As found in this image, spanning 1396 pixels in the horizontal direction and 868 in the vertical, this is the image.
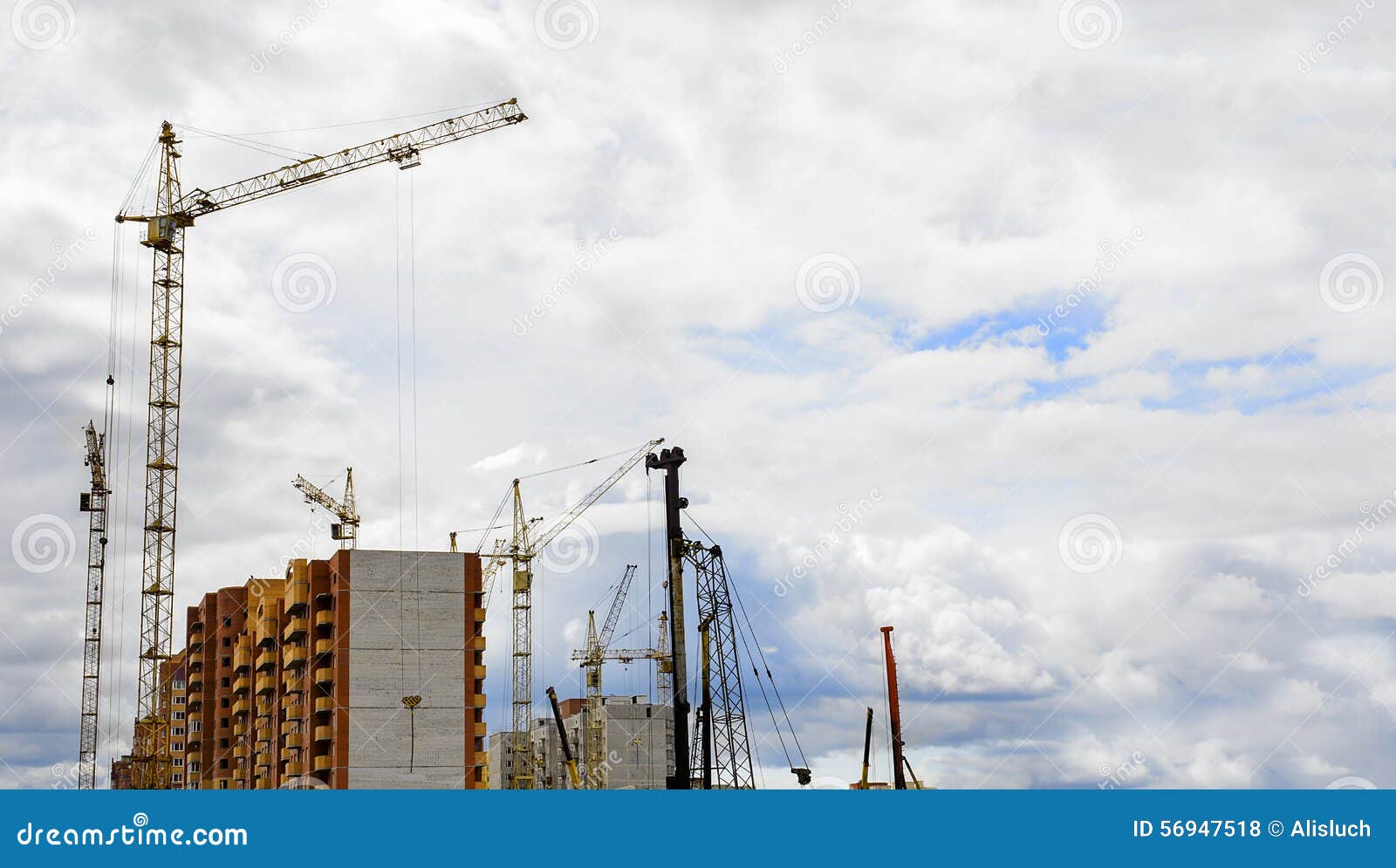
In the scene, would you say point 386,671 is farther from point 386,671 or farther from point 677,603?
point 677,603

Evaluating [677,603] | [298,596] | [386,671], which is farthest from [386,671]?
[677,603]

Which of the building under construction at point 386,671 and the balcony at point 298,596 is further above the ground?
the balcony at point 298,596

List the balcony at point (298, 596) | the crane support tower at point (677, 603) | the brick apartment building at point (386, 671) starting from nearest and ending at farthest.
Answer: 1. the crane support tower at point (677, 603)
2. the brick apartment building at point (386, 671)
3. the balcony at point (298, 596)

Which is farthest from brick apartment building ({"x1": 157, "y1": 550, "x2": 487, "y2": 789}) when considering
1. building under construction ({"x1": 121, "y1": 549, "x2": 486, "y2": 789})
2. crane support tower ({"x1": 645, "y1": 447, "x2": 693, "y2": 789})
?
crane support tower ({"x1": 645, "y1": 447, "x2": 693, "y2": 789})

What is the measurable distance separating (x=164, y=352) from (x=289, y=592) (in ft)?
89.8

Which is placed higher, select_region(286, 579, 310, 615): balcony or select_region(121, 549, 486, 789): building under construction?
select_region(286, 579, 310, 615): balcony

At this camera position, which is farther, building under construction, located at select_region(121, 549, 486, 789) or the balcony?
the balcony

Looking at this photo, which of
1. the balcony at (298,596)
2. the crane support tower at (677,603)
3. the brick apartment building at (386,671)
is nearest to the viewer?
the crane support tower at (677,603)

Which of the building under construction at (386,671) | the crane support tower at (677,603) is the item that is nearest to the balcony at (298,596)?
the building under construction at (386,671)

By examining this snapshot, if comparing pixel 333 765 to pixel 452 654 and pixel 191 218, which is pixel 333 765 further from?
pixel 191 218

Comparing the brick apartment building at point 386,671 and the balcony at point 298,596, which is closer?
the brick apartment building at point 386,671

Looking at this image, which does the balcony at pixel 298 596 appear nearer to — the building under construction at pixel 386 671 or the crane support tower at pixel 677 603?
the building under construction at pixel 386 671

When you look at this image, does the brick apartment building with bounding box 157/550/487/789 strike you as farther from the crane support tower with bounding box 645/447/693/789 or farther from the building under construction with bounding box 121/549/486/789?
the crane support tower with bounding box 645/447/693/789

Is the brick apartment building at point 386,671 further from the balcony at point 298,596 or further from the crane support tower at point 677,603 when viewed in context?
the crane support tower at point 677,603
